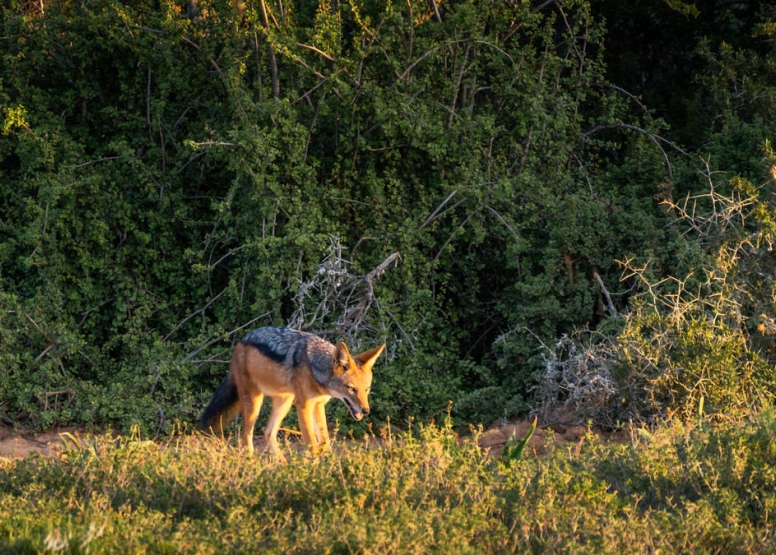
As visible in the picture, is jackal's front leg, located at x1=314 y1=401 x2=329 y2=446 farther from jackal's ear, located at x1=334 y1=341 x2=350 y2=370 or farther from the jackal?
jackal's ear, located at x1=334 y1=341 x2=350 y2=370

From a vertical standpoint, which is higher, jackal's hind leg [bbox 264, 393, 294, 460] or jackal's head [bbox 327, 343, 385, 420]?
jackal's head [bbox 327, 343, 385, 420]

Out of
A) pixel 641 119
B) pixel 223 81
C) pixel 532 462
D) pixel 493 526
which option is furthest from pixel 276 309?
pixel 641 119

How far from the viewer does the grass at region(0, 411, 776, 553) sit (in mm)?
4973

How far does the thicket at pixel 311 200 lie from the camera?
380 inches

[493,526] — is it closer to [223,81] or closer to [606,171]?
[223,81]

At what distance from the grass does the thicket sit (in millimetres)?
2749

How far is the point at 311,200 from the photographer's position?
10.2 m

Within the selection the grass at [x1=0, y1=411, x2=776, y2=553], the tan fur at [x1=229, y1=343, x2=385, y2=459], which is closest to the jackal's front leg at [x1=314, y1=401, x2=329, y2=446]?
the tan fur at [x1=229, y1=343, x2=385, y2=459]

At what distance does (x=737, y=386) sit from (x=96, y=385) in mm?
5490

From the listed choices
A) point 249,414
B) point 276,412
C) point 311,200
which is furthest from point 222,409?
point 311,200

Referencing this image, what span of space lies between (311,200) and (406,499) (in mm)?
5068

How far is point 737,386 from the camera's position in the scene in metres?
7.79

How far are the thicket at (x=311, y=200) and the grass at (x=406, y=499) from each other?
2.75m

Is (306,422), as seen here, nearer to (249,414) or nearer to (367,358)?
(249,414)
